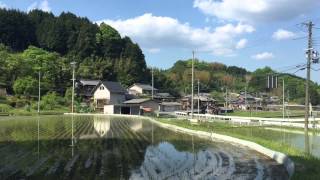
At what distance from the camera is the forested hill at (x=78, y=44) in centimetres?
9538

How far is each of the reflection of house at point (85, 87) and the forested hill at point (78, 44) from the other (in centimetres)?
543

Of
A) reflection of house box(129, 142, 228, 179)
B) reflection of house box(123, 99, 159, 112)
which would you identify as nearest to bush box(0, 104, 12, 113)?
reflection of house box(123, 99, 159, 112)

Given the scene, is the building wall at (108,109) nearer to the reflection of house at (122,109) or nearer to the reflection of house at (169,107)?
the reflection of house at (122,109)

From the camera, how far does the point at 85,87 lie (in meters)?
84.3

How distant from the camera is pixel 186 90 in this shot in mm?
109312

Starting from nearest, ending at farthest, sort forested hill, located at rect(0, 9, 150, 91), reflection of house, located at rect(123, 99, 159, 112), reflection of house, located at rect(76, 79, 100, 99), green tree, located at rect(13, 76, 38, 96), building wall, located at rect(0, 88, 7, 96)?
Result: reflection of house, located at rect(123, 99, 159, 112), building wall, located at rect(0, 88, 7, 96), green tree, located at rect(13, 76, 38, 96), reflection of house, located at rect(76, 79, 100, 99), forested hill, located at rect(0, 9, 150, 91)

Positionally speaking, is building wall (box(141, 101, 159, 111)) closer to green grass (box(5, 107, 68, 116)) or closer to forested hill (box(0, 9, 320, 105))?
green grass (box(5, 107, 68, 116))

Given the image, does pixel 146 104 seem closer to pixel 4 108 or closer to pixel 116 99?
pixel 116 99

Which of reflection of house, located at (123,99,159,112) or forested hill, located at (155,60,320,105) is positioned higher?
forested hill, located at (155,60,320,105)

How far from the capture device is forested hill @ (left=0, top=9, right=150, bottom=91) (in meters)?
95.4

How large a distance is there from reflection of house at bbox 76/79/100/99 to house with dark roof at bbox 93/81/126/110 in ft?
16.6

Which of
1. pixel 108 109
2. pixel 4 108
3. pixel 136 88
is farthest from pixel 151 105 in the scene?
pixel 4 108

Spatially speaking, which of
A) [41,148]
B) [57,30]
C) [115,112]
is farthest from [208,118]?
[57,30]

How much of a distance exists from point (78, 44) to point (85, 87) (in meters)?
22.6
